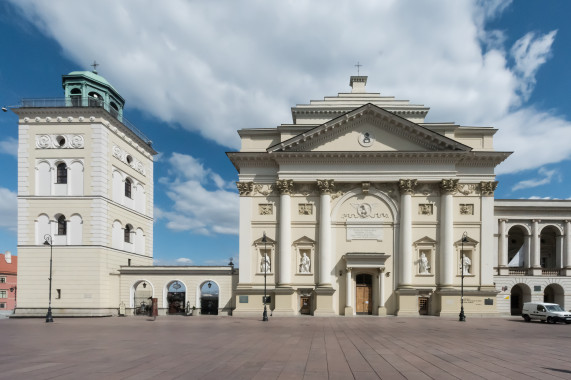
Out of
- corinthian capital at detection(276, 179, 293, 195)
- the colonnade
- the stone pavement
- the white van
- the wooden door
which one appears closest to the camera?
the stone pavement

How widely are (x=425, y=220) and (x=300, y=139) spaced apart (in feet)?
46.1

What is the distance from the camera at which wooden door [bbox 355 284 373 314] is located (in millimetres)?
39184

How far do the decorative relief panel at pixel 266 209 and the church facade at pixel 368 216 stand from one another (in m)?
0.10

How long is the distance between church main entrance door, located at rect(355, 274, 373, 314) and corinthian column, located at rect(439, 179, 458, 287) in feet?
21.3

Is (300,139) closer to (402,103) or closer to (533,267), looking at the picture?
(402,103)

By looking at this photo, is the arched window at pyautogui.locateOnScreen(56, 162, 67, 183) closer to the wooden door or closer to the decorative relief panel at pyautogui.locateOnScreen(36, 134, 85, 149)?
the decorative relief panel at pyautogui.locateOnScreen(36, 134, 85, 149)

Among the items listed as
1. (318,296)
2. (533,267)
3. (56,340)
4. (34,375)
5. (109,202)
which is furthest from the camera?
(533,267)

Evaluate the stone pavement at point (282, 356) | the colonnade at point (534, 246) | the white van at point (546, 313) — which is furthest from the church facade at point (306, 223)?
the stone pavement at point (282, 356)

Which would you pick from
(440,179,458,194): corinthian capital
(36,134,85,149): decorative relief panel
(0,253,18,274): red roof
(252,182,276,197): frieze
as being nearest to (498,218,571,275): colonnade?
(440,179,458,194): corinthian capital

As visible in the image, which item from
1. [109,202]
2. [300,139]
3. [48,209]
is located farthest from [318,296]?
[48,209]

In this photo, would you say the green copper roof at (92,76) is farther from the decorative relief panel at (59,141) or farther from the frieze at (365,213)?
the frieze at (365,213)

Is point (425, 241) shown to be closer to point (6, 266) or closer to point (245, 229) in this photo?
point (245, 229)

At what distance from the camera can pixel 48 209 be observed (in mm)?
39562

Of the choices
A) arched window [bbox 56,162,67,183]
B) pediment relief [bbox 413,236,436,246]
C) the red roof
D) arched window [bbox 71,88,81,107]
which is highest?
arched window [bbox 71,88,81,107]
